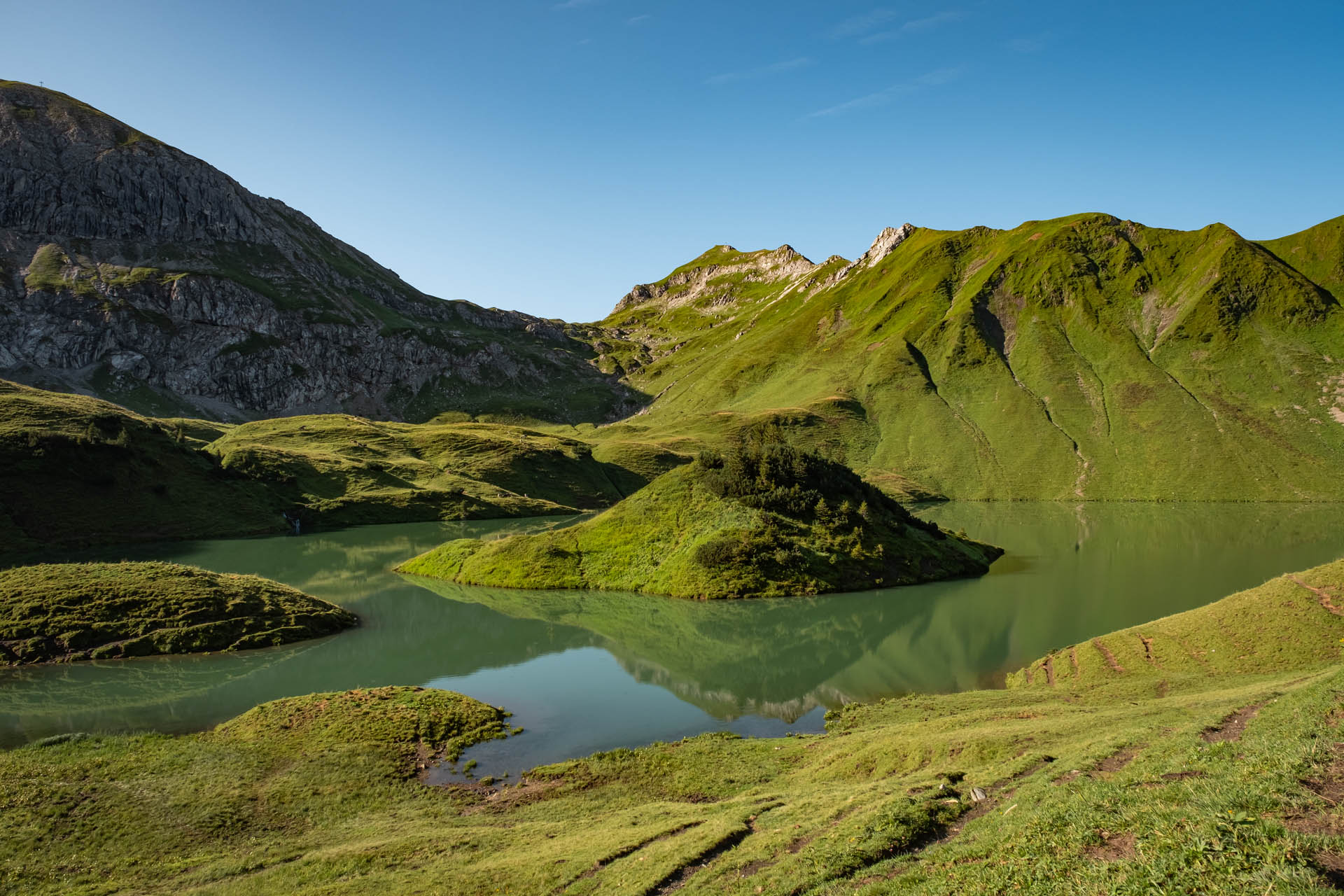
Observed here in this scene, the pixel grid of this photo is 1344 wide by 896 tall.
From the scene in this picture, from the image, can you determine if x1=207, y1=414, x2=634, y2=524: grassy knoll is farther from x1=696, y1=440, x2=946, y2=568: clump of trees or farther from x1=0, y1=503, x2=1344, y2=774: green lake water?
x1=696, y1=440, x2=946, y2=568: clump of trees

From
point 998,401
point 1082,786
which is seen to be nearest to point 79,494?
point 1082,786

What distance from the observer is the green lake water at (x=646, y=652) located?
37938mm

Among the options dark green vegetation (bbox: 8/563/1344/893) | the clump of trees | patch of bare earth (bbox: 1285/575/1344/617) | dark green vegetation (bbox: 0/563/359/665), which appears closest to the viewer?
dark green vegetation (bbox: 8/563/1344/893)

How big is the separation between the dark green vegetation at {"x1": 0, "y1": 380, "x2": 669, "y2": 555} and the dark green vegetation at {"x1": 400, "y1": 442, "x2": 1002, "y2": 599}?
58.8 m

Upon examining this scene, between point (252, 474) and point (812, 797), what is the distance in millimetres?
136565

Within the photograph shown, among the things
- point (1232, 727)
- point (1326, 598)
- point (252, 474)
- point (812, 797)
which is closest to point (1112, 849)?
point (812, 797)

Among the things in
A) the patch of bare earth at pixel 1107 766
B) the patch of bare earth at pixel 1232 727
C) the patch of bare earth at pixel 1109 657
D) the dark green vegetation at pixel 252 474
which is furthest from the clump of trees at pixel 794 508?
the dark green vegetation at pixel 252 474

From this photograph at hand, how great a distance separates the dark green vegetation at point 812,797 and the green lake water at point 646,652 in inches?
157

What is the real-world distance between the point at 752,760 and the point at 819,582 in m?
36.2

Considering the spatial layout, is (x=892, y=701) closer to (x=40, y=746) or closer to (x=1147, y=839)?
(x=1147, y=839)

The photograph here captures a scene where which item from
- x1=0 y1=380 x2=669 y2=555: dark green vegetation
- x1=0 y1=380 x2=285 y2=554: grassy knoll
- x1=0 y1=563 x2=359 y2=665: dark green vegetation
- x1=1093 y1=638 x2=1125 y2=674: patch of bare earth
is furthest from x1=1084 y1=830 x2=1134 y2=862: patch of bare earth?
x1=0 y1=380 x2=669 y2=555: dark green vegetation

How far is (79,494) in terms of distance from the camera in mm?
103438

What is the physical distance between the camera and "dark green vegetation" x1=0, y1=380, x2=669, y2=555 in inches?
A: 3989

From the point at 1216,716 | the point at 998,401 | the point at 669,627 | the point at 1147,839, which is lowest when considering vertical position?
the point at 669,627
